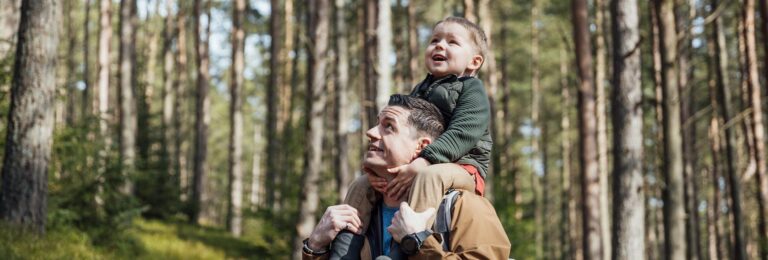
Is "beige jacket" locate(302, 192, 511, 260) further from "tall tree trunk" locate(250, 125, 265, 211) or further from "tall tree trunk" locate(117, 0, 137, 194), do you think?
"tall tree trunk" locate(250, 125, 265, 211)

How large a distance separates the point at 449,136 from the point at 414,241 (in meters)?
0.46

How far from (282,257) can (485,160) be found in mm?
12232

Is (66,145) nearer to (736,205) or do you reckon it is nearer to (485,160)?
(485,160)

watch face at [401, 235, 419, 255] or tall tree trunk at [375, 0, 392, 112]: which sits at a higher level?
tall tree trunk at [375, 0, 392, 112]

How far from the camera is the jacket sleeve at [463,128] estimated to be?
9.68 feet

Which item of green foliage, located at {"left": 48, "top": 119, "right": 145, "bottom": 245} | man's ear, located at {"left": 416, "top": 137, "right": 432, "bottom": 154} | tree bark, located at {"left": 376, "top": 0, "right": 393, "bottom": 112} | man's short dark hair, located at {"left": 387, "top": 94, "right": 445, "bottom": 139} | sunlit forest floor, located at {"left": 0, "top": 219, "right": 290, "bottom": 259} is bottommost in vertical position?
sunlit forest floor, located at {"left": 0, "top": 219, "right": 290, "bottom": 259}

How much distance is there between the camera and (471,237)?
2.72m

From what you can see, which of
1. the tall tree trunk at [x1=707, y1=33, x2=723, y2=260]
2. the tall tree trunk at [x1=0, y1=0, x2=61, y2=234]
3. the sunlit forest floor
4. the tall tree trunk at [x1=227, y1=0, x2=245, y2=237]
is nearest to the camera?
the sunlit forest floor

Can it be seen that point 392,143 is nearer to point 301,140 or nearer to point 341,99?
point 301,140

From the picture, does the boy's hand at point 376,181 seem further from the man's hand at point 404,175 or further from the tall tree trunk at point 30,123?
the tall tree trunk at point 30,123

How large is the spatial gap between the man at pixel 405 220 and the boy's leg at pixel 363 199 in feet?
0.15

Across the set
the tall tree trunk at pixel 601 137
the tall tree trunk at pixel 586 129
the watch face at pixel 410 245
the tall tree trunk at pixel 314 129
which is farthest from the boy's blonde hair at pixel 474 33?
the tall tree trunk at pixel 601 137

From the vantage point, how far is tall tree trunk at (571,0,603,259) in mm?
15136

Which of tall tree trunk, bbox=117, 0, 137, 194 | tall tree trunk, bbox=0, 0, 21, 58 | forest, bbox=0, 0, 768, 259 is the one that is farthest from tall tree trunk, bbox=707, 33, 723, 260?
tall tree trunk, bbox=0, 0, 21, 58
